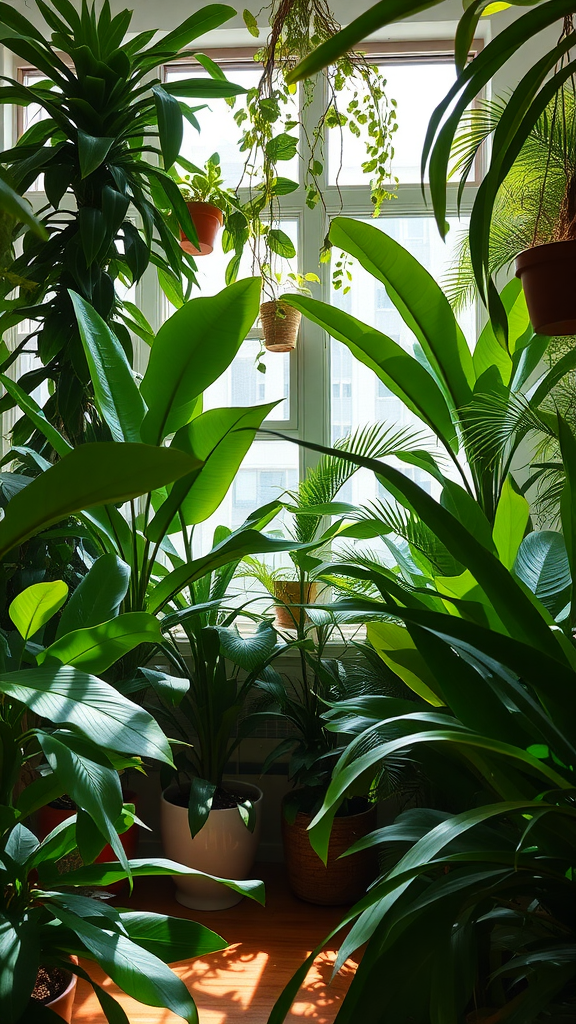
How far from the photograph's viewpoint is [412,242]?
2.93 m

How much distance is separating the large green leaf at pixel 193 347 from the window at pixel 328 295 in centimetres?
118

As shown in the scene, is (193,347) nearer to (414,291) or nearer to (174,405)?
(174,405)

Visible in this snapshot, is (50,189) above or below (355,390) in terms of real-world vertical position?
above

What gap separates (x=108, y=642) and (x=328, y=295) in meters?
2.04

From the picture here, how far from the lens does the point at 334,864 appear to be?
7.29ft

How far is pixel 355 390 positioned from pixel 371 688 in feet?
3.98

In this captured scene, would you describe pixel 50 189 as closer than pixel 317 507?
Yes

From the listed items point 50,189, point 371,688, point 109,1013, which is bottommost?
point 109,1013

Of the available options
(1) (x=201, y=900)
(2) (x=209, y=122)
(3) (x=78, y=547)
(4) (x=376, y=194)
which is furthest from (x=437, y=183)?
(2) (x=209, y=122)

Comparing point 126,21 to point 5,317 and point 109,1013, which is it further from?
point 109,1013

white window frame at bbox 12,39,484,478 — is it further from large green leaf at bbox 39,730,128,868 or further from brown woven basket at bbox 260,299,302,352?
large green leaf at bbox 39,730,128,868

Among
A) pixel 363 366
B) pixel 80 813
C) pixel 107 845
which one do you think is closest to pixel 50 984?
pixel 80 813

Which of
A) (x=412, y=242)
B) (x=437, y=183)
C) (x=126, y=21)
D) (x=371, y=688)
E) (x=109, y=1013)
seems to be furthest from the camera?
(x=412, y=242)

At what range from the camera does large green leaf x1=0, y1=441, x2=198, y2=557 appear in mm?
694
